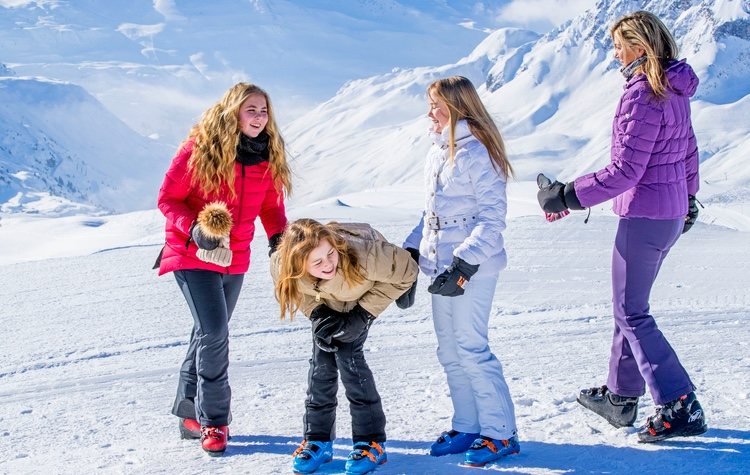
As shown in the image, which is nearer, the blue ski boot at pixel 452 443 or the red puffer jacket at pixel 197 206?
the blue ski boot at pixel 452 443

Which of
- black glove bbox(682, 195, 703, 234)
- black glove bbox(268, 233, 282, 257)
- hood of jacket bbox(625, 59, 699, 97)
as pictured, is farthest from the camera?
black glove bbox(268, 233, 282, 257)

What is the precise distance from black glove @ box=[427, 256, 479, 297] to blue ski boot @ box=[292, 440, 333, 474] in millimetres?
922

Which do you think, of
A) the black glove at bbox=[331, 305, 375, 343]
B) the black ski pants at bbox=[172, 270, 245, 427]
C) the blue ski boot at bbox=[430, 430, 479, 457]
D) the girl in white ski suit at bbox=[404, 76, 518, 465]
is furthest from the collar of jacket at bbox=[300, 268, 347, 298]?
the blue ski boot at bbox=[430, 430, 479, 457]

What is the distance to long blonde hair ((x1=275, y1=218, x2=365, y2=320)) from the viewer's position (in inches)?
136

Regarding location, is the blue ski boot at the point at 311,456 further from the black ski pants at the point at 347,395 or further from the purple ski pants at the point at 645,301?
the purple ski pants at the point at 645,301

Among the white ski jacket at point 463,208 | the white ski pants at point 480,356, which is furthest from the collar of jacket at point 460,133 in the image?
the white ski pants at point 480,356

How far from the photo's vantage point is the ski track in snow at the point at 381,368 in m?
3.73

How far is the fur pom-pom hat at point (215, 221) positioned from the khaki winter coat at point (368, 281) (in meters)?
0.31

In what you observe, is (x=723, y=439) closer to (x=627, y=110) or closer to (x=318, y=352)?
(x=627, y=110)

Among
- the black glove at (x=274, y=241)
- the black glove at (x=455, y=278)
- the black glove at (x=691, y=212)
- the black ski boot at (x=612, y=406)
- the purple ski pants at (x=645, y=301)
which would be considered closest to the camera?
the black glove at (x=455, y=278)

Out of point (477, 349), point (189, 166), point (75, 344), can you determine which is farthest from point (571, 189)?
point (75, 344)

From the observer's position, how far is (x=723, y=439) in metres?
3.69

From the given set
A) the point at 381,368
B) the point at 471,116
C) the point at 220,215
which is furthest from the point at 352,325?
the point at 381,368

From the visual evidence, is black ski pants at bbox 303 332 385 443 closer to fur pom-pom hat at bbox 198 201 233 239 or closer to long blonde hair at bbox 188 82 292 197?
fur pom-pom hat at bbox 198 201 233 239
